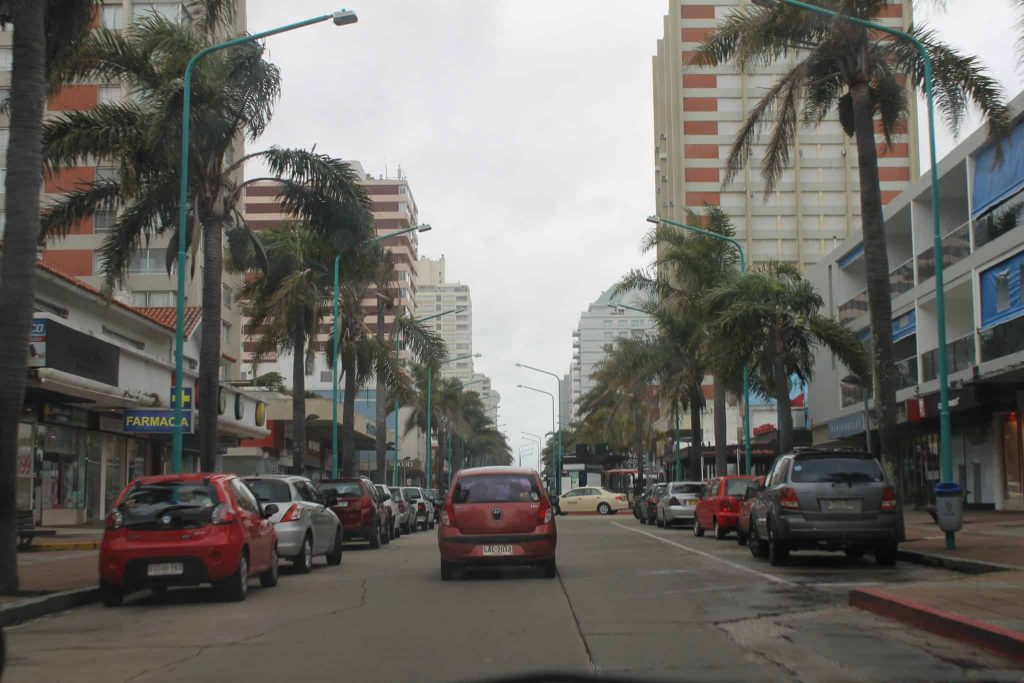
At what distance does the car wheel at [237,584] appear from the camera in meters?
14.2

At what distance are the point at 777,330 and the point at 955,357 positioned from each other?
695 cm

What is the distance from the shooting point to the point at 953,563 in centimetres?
1727

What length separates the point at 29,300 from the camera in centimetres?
1516

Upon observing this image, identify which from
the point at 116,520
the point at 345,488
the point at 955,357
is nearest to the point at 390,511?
the point at 345,488

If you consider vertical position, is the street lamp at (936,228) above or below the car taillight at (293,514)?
above

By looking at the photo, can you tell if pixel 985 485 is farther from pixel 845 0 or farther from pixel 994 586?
pixel 994 586

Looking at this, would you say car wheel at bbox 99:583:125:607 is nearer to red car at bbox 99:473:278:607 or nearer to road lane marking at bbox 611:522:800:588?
red car at bbox 99:473:278:607

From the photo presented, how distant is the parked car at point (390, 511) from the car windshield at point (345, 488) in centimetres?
233

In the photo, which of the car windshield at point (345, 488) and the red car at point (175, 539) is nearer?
the red car at point (175, 539)

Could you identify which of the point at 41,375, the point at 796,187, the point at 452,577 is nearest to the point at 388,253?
the point at 41,375

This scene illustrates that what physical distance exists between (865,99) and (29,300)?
17.1 meters

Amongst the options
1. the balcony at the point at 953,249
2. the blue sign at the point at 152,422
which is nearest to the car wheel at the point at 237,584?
the blue sign at the point at 152,422

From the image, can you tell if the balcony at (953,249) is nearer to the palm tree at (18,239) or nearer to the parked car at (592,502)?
the parked car at (592,502)

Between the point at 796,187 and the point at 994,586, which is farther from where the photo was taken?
the point at 796,187
